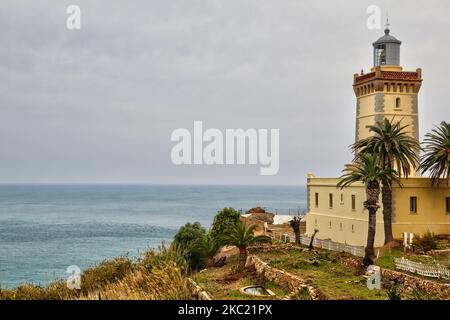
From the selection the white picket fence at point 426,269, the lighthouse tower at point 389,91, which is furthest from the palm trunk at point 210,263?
the white picket fence at point 426,269

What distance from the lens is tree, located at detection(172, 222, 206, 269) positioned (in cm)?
4025

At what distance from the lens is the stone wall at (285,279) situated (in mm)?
24547

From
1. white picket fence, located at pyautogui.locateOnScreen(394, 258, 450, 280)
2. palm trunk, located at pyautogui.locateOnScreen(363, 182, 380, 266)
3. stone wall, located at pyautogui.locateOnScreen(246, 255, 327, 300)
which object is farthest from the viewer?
palm trunk, located at pyautogui.locateOnScreen(363, 182, 380, 266)

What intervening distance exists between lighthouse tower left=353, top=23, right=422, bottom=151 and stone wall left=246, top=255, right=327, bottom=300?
576 inches

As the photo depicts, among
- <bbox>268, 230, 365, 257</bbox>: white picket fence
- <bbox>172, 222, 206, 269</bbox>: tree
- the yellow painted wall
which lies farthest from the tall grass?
the yellow painted wall

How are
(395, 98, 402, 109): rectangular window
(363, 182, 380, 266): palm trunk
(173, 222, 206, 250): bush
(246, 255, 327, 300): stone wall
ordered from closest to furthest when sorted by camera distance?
(246, 255, 327, 300): stone wall, (363, 182, 380, 266): palm trunk, (395, 98, 402, 109): rectangular window, (173, 222, 206, 250): bush

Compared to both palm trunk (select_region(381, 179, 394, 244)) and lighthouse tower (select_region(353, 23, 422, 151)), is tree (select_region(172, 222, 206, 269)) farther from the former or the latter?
lighthouse tower (select_region(353, 23, 422, 151))

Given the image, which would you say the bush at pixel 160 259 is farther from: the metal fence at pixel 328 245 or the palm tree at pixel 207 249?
the metal fence at pixel 328 245

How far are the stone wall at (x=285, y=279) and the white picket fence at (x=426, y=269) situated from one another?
494 centimetres

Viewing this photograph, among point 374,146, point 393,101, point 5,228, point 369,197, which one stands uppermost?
point 393,101
